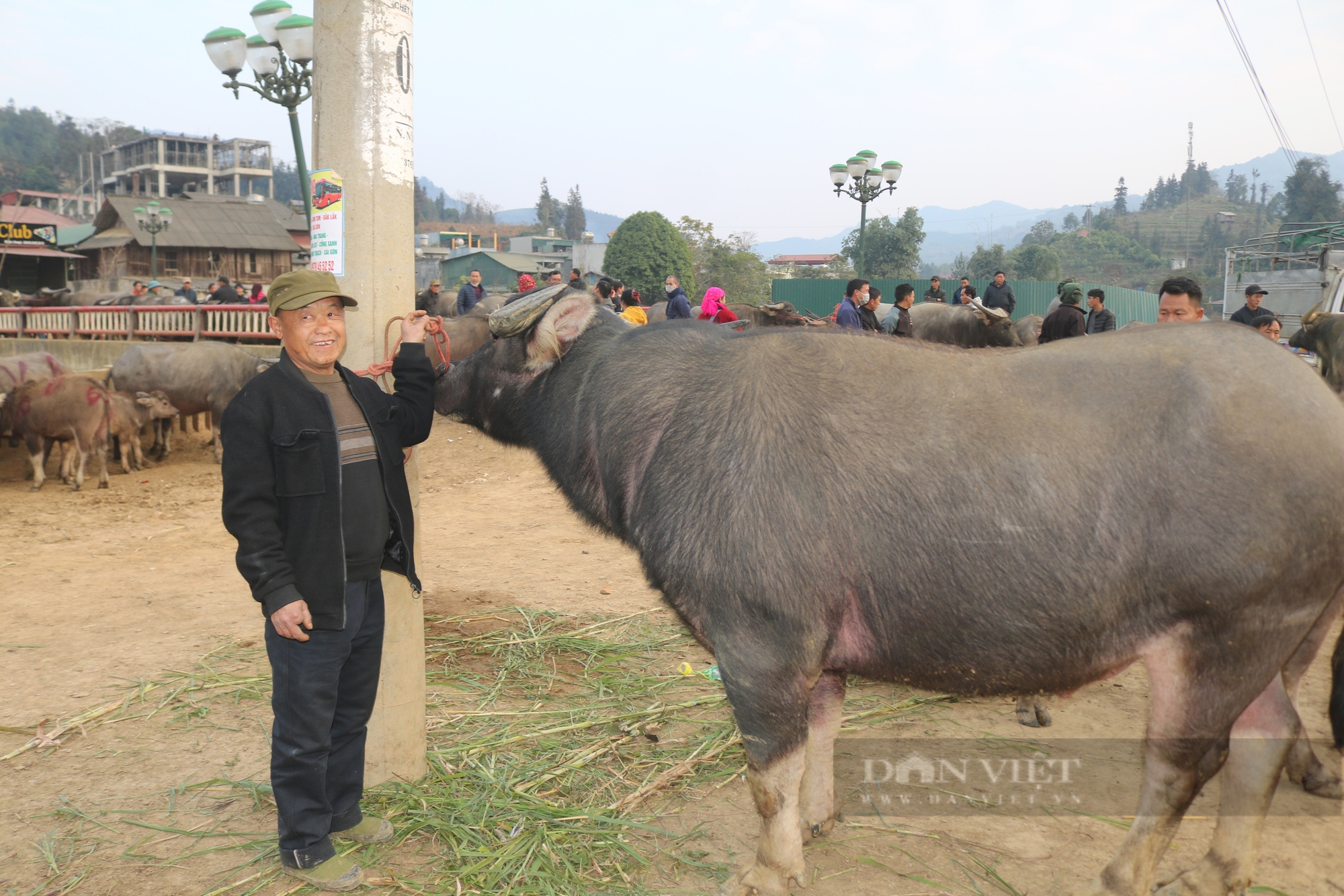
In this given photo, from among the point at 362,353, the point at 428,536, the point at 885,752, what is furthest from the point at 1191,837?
the point at 428,536

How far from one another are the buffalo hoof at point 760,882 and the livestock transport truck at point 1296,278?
35.2 feet

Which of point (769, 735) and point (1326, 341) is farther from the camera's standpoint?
point (1326, 341)

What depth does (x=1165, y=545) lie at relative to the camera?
2.33 meters

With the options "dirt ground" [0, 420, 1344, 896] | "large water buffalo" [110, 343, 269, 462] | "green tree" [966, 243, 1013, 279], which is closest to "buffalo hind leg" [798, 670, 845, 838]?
"dirt ground" [0, 420, 1344, 896]

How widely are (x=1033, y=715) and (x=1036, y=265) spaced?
6422 centimetres

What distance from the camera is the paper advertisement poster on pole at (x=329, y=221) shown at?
10.4ft

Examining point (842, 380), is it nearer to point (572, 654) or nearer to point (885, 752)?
point (885, 752)

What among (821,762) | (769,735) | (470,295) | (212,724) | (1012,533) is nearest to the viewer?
Result: (1012,533)

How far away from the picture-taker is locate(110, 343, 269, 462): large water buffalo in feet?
42.0

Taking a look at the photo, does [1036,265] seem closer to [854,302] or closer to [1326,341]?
[854,302]

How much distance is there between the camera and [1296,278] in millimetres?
19781

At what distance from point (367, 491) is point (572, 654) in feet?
7.81

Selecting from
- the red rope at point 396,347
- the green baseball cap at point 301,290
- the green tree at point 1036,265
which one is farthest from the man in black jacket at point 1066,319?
the green tree at point 1036,265

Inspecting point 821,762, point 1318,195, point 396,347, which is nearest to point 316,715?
point 396,347
